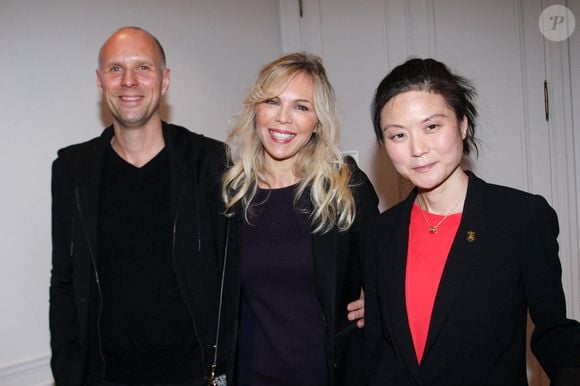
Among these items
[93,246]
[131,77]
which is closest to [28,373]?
[93,246]

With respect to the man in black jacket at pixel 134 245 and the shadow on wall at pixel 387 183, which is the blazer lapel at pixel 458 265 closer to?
the man in black jacket at pixel 134 245

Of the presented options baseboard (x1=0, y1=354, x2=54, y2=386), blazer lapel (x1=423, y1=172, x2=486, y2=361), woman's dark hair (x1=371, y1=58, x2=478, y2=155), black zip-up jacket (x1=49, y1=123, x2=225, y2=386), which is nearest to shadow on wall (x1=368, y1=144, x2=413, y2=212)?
black zip-up jacket (x1=49, y1=123, x2=225, y2=386)

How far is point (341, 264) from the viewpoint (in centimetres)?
178

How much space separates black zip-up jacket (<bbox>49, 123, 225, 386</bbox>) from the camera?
1839 mm

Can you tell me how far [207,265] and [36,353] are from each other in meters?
1.07

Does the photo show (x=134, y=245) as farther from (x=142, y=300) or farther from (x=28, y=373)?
(x=28, y=373)

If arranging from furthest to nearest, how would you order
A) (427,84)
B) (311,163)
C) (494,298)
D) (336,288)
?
(311,163) → (336,288) → (427,84) → (494,298)

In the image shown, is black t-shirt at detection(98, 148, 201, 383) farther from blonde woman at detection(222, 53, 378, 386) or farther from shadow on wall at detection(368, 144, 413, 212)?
shadow on wall at detection(368, 144, 413, 212)

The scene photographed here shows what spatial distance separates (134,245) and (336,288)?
75 cm

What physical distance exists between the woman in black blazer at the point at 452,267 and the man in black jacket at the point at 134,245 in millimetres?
691

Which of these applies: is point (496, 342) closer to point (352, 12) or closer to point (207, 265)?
point (207, 265)

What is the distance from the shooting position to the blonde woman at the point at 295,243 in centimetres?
173

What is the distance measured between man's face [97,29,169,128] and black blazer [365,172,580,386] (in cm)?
121

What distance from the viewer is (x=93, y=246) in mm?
1845
